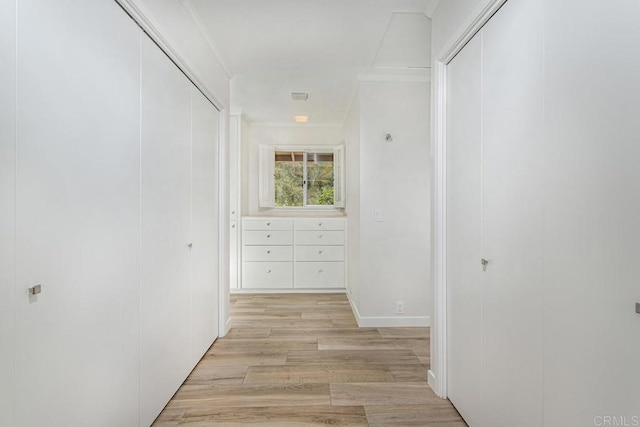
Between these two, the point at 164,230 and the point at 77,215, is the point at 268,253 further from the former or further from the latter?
the point at 77,215

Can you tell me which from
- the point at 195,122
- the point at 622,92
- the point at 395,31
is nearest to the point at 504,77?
the point at 622,92

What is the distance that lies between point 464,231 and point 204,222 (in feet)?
5.95

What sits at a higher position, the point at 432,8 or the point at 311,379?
the point at 432,8

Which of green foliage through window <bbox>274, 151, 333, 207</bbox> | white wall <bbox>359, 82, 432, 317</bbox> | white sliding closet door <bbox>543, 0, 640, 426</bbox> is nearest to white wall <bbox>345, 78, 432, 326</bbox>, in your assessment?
white wall <bbox>359, 82, 432, 317</bbox>

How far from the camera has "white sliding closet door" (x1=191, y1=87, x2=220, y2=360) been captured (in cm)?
225

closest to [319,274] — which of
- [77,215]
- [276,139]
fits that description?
[276,139]

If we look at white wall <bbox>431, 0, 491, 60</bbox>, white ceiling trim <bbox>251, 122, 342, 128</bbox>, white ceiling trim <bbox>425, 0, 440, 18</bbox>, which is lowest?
white wall <bbox>431, 0, 491, 60</bbox>

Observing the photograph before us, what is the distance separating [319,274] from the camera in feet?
14.2

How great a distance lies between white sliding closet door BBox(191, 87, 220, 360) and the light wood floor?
26 centimetres

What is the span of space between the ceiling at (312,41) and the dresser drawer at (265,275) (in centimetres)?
214

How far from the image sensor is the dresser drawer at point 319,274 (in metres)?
4.32

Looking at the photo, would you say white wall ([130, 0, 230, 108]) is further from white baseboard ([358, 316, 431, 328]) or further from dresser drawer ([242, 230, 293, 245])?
white baseboard ([358, 316, 431, 328])

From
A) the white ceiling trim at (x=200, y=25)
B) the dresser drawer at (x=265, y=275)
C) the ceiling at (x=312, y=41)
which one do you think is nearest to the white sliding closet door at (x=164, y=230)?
the white ceiling trim at (x=200, y=25)

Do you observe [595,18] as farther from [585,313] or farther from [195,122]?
[195,122]
